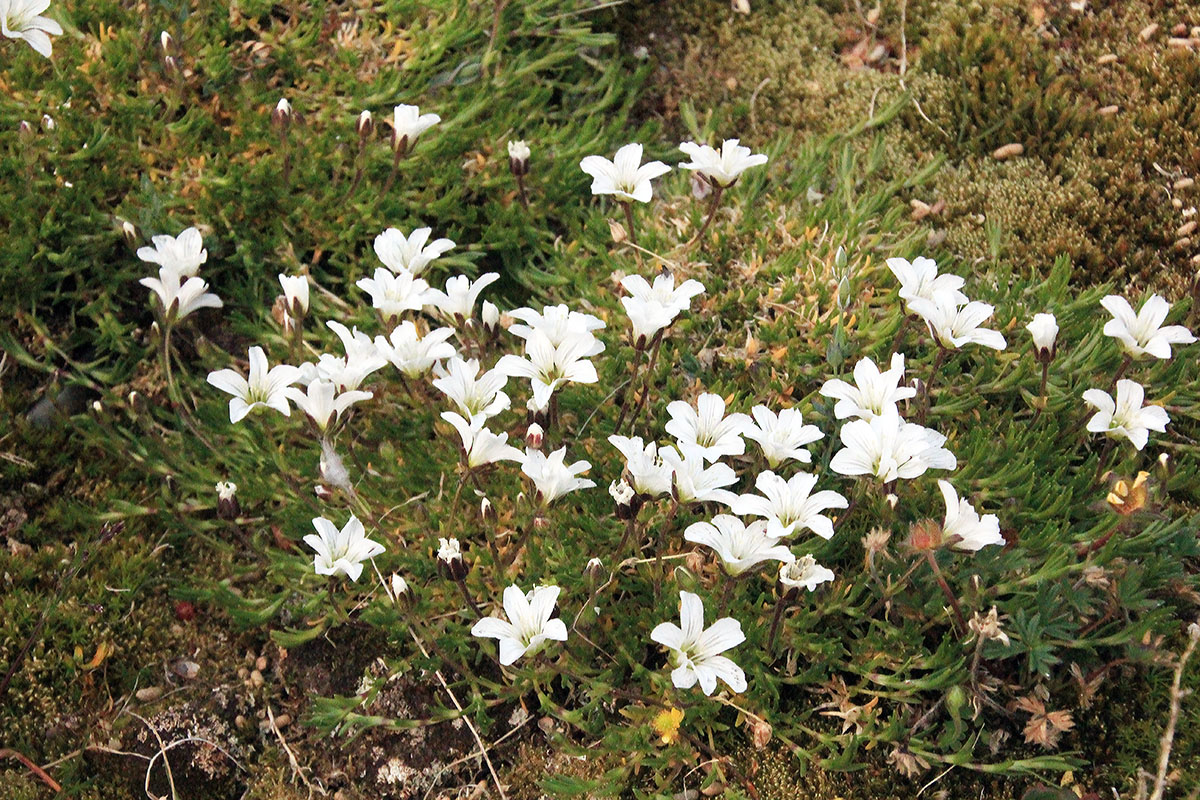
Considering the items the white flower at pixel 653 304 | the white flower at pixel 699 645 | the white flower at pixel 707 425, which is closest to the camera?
the white flower at pixel 699 645

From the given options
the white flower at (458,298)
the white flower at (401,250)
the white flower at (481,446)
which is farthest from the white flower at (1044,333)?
the white flower at (401,250)

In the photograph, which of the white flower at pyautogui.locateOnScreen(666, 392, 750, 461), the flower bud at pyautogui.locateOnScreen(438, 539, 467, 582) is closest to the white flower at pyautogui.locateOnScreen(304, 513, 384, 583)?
the flower bud at pyautogui.locateOnScreen(438, 539, 467, 582)

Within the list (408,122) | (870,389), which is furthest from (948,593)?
(408,122)

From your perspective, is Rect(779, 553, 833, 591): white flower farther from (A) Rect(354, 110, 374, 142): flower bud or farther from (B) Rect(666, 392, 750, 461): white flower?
(A) Rect(354, 110, 374, 142): flower bud

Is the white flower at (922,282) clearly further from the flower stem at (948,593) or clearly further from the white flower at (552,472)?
the white flower at (552,472)

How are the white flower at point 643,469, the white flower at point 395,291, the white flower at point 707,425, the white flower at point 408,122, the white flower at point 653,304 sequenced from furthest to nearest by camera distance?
the white flower at point 408,122, the white flower at point 395,291, the white flower at point 653,304, the white flower at point 707,425, the white flower at point 643,469

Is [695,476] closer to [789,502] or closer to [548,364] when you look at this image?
[789,502]
